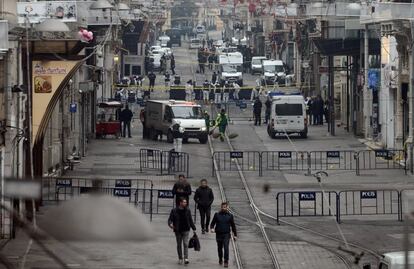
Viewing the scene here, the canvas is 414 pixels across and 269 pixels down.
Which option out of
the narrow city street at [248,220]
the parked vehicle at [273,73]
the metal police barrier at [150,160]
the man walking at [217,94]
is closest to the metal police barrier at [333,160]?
the narrow city street at [248,220]

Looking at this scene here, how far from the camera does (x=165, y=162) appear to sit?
144 ft

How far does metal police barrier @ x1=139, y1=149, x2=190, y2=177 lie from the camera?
138 feet

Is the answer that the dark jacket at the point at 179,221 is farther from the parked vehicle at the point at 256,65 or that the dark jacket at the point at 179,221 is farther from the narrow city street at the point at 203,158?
the parked vehicle at the point at 256,65

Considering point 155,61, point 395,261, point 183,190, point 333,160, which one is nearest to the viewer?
point 395,261

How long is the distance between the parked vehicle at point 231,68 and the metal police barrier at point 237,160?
43.9m

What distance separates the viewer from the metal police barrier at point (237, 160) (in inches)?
1677

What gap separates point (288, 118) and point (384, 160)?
1193 cm

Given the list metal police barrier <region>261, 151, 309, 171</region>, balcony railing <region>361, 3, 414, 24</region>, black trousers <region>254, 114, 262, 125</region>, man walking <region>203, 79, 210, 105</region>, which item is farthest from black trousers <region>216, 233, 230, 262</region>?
man walking <region>203, 79, 210, 105</region>

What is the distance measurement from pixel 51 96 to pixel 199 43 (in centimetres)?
10998

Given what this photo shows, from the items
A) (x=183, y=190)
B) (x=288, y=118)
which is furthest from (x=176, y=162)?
(x=183, y=190)

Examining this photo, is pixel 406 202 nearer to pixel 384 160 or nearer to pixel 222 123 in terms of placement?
pixel 384 160

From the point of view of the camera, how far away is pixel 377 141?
51.8m

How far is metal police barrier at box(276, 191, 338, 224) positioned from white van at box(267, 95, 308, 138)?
21249 mm

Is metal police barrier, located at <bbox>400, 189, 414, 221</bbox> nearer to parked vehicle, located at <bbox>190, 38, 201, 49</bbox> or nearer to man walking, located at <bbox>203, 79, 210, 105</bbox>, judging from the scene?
man walking, located at <bbox>203, 79, 210, 105</bbox>
